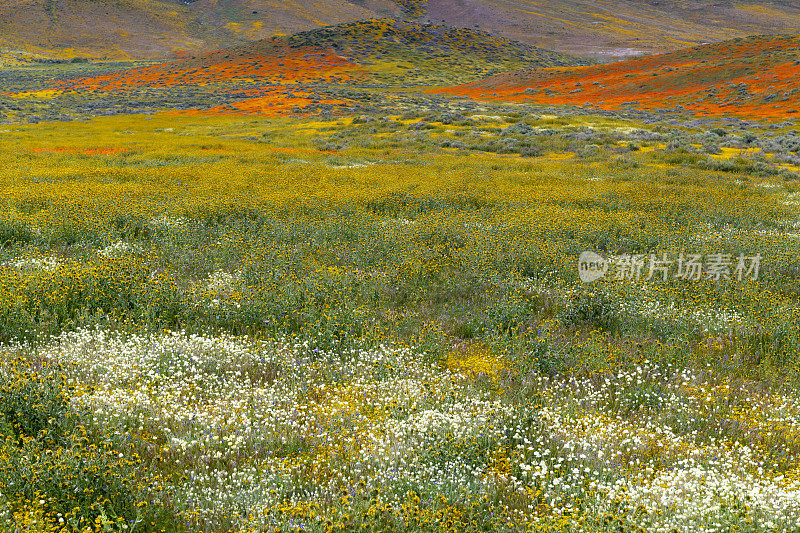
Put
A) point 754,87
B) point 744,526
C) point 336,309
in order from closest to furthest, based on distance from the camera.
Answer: point 744,526
point 336,309
point 754,87

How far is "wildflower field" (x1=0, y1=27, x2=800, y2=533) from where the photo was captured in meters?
3.96

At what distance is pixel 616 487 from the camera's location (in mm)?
4043

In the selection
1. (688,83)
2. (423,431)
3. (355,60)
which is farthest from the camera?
(355,60)

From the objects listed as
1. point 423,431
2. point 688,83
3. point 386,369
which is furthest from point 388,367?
point 688,83

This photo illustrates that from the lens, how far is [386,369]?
19.8ft

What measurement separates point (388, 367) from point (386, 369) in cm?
4

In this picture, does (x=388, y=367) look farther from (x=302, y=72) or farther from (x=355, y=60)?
(x=355, y=60)

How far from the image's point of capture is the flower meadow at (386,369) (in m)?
3.95

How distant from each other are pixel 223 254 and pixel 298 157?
734 inches

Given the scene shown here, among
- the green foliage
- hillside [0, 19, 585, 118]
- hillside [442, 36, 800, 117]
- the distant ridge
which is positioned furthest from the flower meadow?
the distant ridge

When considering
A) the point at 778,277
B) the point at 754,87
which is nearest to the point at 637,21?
the point at 754,87

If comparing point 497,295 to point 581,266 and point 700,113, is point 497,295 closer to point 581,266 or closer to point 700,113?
point 581,266

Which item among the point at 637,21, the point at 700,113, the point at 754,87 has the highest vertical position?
the point at 637,21

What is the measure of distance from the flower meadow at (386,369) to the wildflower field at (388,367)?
0.04 metres
